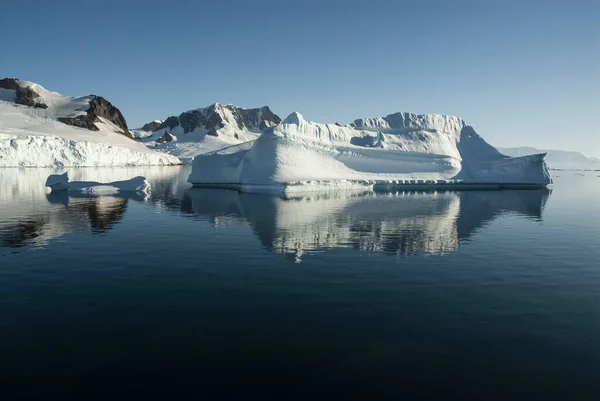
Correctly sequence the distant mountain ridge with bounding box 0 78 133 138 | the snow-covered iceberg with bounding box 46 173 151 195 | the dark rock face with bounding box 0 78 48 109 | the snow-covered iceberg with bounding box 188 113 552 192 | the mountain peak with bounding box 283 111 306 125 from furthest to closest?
the dark rock face with bounding box 0 78 48 109 < the distant mountain ridge with bounding box 0 78 133 138 < the mountain peak with bounding box 283 111 306 125 < the snow-covered iceberg with bounding box 188 113 552 192 < the snow-covered iceberg with bounding box 46 173 151 195

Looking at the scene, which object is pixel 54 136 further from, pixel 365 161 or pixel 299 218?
pixel 299 218

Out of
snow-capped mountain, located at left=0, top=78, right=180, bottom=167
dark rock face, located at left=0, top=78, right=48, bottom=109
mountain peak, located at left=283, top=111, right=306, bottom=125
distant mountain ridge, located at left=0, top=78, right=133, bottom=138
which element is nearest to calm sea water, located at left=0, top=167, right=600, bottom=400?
mountain peak, located at left=283, top=111, right=306, bottom=125

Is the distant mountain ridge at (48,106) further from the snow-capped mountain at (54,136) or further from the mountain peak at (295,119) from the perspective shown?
the mountain peak at (295,119)

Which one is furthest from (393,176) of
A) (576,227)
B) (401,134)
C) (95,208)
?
(95,208)

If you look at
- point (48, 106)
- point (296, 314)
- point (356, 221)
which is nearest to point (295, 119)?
point (356, 221)

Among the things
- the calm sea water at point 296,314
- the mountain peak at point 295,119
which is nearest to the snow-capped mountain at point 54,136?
the mountain peak at point 295,119

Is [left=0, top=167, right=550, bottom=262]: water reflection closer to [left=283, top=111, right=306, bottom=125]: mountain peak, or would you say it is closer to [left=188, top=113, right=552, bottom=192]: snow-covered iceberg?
[left=188, top=113, right=552, bottom=192]: snow-covered iceberg

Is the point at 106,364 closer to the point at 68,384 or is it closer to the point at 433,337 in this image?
the point at 68,384

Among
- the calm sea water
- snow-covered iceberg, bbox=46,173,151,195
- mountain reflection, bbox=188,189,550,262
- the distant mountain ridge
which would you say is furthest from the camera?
the distant mountain ridge
